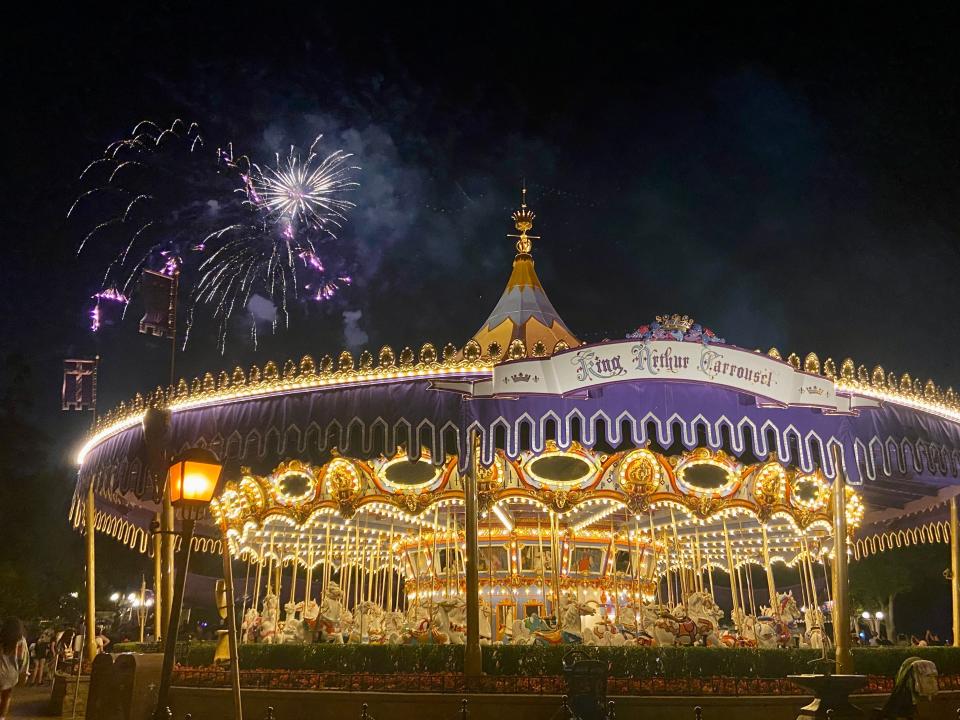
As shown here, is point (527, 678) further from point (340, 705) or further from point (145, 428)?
point (145, 428)

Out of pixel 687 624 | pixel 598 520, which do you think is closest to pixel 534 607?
pixel 598 520

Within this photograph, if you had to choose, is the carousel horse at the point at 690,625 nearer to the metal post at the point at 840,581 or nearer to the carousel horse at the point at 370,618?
the metal post at the point at 840,581

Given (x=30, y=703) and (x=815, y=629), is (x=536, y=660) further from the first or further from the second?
(x=30, y=703)

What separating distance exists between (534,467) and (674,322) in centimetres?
526

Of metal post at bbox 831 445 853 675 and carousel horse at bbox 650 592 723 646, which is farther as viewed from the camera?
carousel horse at bbox 650 592 723 646

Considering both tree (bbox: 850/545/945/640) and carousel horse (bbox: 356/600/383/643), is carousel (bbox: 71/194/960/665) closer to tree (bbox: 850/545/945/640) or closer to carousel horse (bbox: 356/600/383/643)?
carousel horse (bbox: 356/600/383/643)

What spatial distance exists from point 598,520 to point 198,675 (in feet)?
30.0

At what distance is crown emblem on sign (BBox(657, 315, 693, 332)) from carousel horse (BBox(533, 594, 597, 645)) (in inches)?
228

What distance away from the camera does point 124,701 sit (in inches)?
443

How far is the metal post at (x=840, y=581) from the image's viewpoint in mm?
13664

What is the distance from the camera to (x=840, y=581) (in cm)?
1438

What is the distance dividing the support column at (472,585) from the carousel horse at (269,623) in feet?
19.0

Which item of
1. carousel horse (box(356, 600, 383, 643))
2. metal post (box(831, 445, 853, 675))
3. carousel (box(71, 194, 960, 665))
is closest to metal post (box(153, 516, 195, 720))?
carousel (box(71, 194, 960, 665))

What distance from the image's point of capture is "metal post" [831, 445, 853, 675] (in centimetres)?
1366
